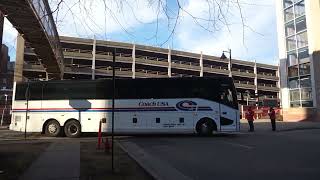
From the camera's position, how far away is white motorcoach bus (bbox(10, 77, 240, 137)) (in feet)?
78.6

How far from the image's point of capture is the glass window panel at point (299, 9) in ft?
140

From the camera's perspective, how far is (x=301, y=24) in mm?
42688

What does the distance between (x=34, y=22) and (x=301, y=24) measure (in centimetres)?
3318

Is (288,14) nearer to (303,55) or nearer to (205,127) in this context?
(303,55)

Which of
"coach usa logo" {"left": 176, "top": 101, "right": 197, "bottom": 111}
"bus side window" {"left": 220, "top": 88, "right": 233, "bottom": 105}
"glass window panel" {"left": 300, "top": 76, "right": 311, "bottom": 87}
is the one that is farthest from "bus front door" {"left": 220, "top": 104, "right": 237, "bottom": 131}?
"glass window panel" {"left": 300, "top": 76, "right": 311, "bottom": 87}

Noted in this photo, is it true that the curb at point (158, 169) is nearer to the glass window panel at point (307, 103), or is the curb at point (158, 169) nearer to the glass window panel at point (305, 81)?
the glass window panel at point (307, 103)

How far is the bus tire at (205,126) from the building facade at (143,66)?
4256 centimetres

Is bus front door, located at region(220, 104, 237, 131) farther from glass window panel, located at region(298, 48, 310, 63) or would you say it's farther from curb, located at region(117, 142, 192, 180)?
glass window panel, located at region(298, 48, 310, 63)

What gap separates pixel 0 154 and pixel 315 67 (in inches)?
1313

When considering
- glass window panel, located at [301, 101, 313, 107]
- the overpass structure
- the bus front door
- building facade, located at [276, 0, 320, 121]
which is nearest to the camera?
the overpass structure

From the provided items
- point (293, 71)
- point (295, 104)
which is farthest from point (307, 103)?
point (293, 71)

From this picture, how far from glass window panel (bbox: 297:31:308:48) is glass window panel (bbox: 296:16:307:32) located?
0.55 meters

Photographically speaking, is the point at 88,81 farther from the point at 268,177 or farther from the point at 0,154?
the point at 268,177

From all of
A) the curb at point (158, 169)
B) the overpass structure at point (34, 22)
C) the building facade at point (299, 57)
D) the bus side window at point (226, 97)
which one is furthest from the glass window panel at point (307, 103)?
the curb at point (158, 169)
